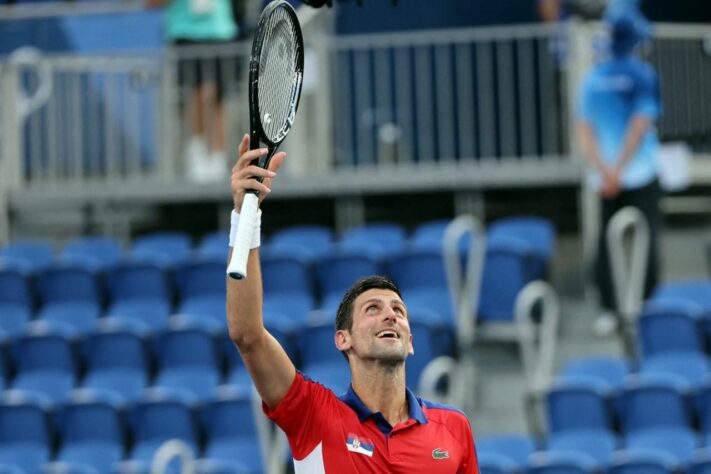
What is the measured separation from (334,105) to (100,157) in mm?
2024

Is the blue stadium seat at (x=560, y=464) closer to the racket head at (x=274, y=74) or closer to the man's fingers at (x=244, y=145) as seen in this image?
the racket head at (x=274, y=74)

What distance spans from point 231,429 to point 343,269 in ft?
5.37

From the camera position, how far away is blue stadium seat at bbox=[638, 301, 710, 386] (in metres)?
9.84

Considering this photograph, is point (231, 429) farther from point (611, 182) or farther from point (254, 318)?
point (254, 318)

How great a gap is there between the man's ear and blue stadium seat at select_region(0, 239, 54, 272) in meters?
7.82

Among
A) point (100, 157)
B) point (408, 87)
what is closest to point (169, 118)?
point (100, 157)

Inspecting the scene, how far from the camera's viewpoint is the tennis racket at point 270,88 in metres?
3.95

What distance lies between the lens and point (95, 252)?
40.7ft

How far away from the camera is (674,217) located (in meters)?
13.0

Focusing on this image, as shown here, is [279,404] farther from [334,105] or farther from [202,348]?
[334,105]

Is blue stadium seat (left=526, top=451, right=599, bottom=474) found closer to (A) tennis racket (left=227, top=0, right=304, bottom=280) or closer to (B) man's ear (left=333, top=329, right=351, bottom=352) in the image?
(B) man's ear (left=333, top=329, right=351, bottom=352)

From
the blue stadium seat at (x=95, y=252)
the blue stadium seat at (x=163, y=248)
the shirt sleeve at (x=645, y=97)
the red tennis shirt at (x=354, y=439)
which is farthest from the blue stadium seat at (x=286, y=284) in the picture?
the red tennis shirt at (x=354, y=439)

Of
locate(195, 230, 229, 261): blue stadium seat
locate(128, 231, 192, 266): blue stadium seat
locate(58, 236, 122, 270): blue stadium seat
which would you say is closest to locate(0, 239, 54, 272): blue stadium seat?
locate(58, 236, 122, 270): blue stadium seat

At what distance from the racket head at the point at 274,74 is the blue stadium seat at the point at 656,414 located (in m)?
5.12
